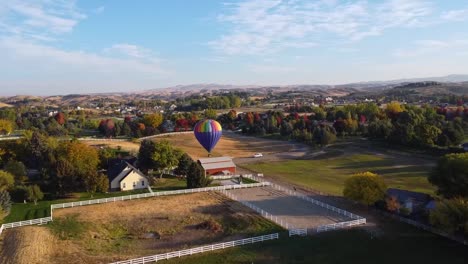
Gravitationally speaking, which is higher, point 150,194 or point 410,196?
point 410,196

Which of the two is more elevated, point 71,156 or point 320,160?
point 71,156

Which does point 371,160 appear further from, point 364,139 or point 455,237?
point 455,237

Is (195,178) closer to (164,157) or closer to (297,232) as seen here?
(164,157)

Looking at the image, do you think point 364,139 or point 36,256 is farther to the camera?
point 364,139

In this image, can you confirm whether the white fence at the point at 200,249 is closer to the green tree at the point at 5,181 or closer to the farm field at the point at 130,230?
the farm field at the point at 130,230

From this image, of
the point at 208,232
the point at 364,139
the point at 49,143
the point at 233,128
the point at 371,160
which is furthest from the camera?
the point at 233,128

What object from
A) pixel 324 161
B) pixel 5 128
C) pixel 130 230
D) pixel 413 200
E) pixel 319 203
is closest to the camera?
pixel 130 230

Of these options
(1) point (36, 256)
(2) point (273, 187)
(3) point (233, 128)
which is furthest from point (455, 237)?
(3) point (233, 128)

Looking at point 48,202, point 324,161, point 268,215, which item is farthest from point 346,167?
point 48,202
